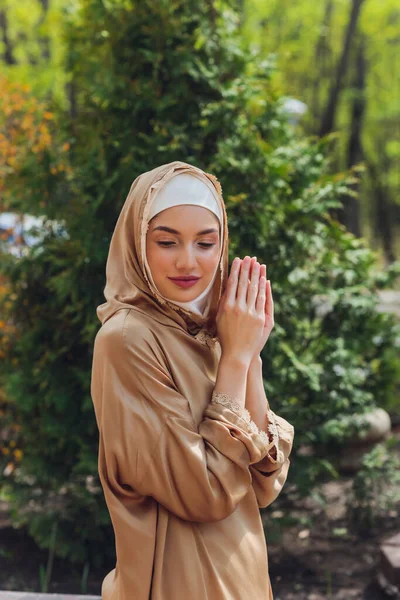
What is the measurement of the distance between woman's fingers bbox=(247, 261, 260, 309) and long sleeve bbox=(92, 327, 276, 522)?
0.33m

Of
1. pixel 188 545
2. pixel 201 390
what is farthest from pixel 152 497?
pixel 201 390

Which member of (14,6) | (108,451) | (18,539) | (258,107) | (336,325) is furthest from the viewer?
(14,6)

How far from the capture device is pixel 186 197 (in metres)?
2.20

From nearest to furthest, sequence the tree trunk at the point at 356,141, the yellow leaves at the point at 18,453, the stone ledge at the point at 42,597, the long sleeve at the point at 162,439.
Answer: the long sleeve at the point at 162,439
the stone ledge at the point at 42,597
the yellow leaves at the point at 18,453
the tree trunk at the point at 356,141

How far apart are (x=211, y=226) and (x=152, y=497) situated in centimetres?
79

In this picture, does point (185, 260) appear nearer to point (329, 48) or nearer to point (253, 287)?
point (253, 287)

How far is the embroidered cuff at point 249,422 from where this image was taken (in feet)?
7.11

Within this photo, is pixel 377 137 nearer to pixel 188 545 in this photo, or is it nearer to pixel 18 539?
pixel 18 539

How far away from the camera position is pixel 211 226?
223 cm

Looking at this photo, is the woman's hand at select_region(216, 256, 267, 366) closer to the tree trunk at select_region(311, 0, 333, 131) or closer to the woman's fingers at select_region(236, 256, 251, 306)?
the woman's fingers at select_region(236, 256, 251, 306)

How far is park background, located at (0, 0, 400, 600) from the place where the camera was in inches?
178

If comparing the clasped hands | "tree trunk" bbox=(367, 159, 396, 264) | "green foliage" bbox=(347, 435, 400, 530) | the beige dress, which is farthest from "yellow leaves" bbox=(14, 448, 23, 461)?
"tree trunk" bbox=(367, 159, 396, 264)

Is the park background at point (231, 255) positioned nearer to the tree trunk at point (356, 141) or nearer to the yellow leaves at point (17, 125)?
the yellow leaves at point (17, 125)

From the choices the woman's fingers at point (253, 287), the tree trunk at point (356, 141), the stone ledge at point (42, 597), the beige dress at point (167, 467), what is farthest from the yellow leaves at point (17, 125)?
the tree trunk at point (356, 141)
